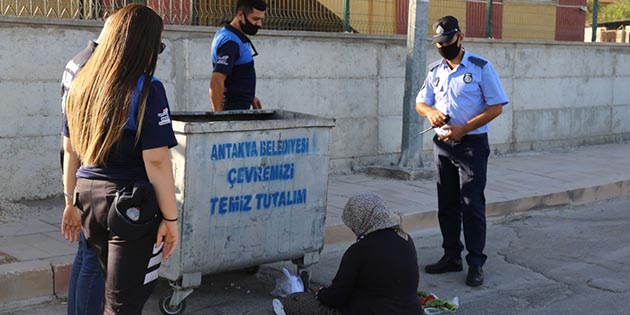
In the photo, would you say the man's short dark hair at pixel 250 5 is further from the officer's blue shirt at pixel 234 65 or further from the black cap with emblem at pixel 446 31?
the black cap with emblem at pixel 446 31

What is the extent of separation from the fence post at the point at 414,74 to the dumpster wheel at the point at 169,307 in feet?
16.4

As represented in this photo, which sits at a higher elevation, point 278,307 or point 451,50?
point 451,50

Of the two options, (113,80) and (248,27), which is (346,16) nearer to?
(248,27)

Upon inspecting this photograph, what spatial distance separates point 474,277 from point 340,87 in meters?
4.31

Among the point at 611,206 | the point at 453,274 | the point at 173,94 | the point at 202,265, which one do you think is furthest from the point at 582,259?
the point at 173,94

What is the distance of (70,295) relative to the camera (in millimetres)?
3811

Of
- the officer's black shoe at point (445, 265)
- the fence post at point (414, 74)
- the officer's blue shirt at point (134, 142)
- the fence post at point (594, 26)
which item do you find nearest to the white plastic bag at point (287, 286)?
the officer's black shoe at point (445, 265)

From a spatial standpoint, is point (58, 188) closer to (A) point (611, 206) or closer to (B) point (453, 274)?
(B) point (453, 274)

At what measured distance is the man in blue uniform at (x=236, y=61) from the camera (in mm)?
6020

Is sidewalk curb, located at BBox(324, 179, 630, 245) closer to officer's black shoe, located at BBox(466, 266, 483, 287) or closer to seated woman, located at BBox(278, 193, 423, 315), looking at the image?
officer's black shoe, located at BBox(466, 266, 483, 287)

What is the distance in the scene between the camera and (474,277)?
Answer: 228 inches

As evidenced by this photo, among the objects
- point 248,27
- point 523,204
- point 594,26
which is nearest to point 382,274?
point 248,27

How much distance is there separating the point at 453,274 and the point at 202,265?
216 centimetres

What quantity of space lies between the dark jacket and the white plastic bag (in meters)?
1.17
